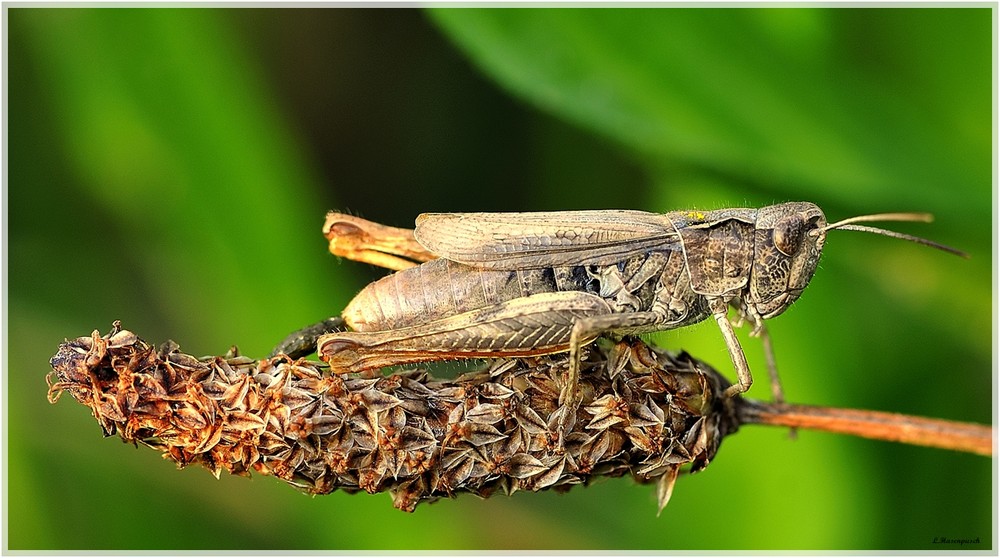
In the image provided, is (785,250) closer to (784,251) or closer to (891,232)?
(784,251)

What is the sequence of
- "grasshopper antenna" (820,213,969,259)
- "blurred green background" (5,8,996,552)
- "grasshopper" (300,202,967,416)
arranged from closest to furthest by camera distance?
1. "grasshopper antenna" (820,213,969,259)
2. "grasshopper" (300,202,967,416)
3. "blurred green background" (5,8,996,552)

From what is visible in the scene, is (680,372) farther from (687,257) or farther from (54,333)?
(54,333)

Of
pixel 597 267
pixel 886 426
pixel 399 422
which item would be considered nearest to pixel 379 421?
pixel 399 422

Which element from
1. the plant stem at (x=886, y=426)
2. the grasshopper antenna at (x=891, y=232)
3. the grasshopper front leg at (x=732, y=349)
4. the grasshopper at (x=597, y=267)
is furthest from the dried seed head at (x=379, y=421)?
the grasshopper antenna at (x=891, y=232)

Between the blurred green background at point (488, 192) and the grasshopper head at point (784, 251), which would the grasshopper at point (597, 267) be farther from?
the blurred green background at point (488, 192)

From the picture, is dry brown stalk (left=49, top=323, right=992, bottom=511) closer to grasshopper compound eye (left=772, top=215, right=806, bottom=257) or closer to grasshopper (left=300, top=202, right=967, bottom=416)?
grasshopper (left=300, top=202, right=967, bottom=416)

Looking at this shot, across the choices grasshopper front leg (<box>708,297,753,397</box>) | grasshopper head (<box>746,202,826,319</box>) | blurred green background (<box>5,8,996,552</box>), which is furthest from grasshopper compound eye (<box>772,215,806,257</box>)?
blurred green background (<box>5,8,996,552</box>)

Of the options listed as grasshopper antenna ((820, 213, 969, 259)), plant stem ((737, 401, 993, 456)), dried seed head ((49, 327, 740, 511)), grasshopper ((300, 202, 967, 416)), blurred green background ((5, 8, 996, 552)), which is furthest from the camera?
blurred green background ((5, 8, 996, 552))

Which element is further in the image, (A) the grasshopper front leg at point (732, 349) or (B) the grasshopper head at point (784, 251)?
(B) the grasshopper head at point (784, 251)
